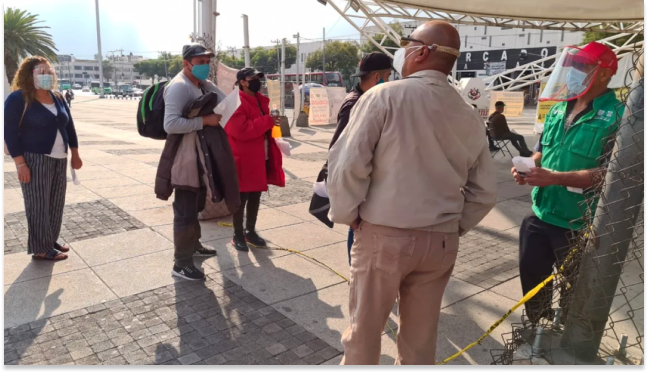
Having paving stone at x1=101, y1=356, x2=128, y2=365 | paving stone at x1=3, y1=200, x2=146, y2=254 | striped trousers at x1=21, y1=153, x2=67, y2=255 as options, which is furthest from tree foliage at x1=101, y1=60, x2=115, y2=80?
paving stone at x1=101, y1=356, x2=128, y2=365

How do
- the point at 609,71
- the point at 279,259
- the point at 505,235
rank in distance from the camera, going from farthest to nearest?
the point at 505,235 < the point at 279,259 < the point at 609,71

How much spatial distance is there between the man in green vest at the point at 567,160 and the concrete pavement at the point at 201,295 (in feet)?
2.17

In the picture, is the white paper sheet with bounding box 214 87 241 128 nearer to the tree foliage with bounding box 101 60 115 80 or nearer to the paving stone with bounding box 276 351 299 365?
the paving stone with bounding box 276 351 299 365

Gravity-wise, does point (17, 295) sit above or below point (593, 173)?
below

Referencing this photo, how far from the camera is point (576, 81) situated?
2.81 m

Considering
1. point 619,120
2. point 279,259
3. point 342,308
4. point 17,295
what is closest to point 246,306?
point 342,308

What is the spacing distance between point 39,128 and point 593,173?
Result: 4257 millimetres

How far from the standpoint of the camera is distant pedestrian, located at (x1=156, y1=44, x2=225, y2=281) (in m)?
3.64

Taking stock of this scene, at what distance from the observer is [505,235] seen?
554 cm

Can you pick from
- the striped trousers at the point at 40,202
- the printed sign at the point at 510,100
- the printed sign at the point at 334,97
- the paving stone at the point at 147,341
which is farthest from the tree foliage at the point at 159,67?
the paving stone at the point at 147,341

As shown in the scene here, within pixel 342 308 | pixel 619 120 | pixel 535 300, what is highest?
pixel 619 120

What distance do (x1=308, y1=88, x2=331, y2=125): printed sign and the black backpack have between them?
15286mm

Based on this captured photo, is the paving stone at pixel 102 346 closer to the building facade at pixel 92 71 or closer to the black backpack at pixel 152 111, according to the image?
the black backpack at pixel 152 111

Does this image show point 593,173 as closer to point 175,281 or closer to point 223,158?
point 223,158
